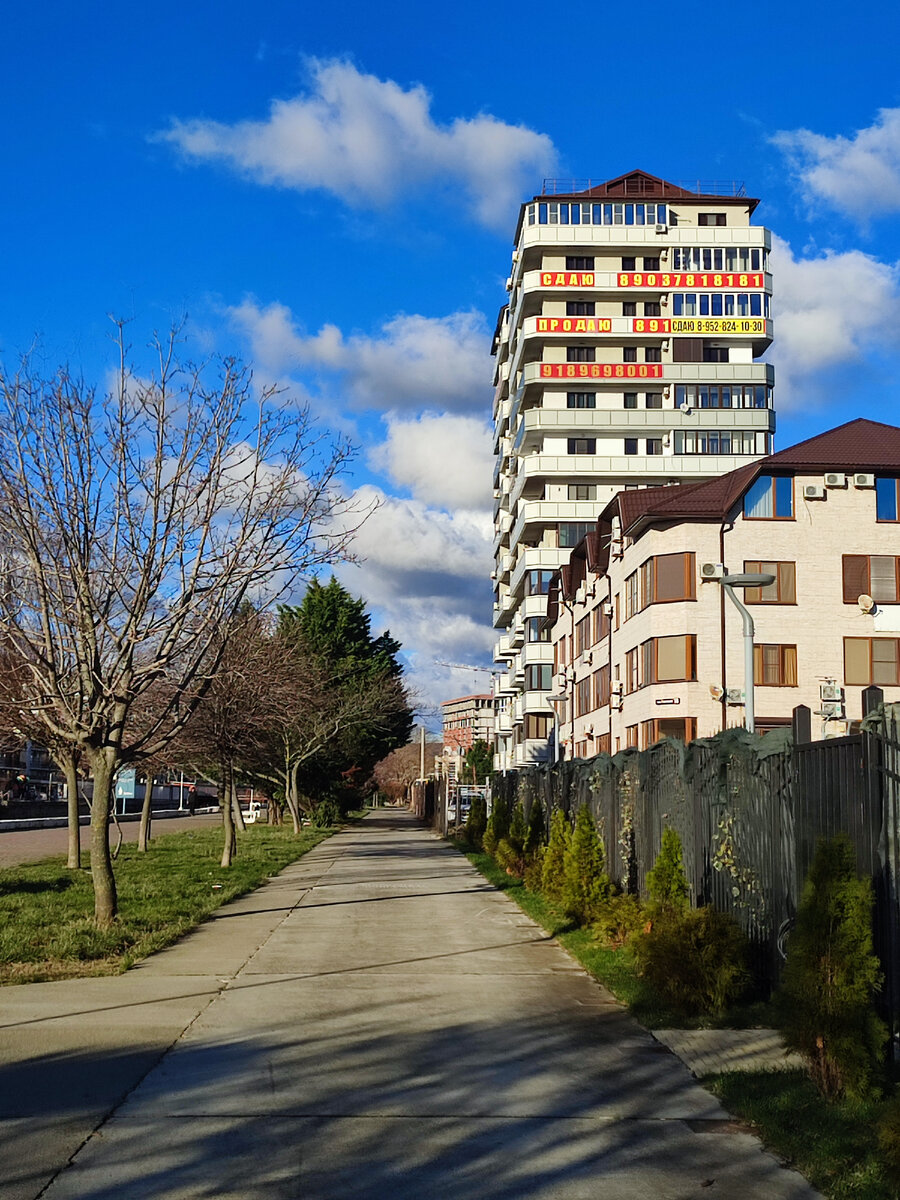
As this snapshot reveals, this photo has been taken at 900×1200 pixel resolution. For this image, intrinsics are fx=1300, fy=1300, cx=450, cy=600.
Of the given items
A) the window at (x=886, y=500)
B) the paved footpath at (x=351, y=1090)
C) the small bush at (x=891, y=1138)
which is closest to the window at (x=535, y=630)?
the window at (x=886, y=500)

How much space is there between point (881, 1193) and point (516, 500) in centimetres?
6725

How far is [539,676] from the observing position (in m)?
65.3

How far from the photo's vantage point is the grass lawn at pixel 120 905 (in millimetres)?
12562

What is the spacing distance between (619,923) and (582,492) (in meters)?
54.8

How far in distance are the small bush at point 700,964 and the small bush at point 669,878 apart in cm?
199

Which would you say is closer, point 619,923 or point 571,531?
point 619,923

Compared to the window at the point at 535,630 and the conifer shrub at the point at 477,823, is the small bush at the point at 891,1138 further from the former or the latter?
the window at the point at 535,630

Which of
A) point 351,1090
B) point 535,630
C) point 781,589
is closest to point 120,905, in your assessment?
point 351,1090

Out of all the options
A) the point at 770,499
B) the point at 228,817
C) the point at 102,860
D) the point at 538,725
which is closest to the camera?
the point at 102,860

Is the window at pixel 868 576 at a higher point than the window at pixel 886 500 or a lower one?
lower

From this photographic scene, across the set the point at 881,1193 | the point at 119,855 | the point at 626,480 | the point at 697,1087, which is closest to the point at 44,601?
the point at 697,1087

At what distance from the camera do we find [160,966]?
41.3 feet

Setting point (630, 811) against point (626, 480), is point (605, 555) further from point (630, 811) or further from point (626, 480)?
point (630, 811)

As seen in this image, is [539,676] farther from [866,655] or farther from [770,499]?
[866,655]
